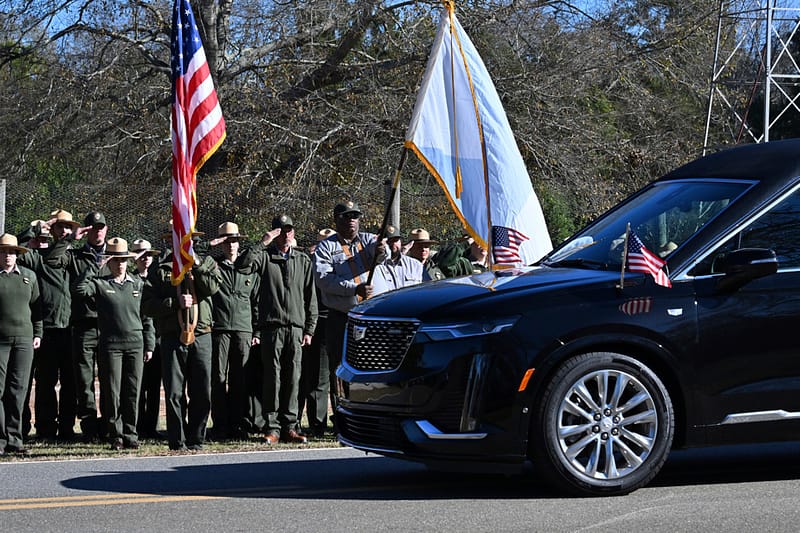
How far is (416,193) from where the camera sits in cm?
1825

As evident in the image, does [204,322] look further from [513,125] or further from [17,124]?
[17,124]

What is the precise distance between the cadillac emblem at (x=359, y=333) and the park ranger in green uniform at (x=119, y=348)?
4.08 metres

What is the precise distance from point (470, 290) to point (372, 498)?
138 cm

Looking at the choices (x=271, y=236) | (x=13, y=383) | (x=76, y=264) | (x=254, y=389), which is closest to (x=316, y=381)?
(x=254, y=389)

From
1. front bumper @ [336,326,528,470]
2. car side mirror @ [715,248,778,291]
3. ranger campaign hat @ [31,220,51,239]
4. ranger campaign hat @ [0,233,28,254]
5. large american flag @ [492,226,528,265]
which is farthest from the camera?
ranger campaign hat @ [31,220,51,239]

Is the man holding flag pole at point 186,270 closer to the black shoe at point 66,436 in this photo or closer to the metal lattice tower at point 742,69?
the black shoe at point 66,436

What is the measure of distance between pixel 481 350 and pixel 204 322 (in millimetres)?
4399

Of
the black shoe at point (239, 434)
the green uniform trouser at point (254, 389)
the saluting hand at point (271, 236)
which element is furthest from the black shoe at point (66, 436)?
the saluting hand at point (271, 236)

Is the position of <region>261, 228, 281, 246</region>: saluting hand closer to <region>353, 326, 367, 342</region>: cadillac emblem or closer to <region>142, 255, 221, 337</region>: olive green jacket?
<region>142, 255, 221, 337</region>: olive green jacket

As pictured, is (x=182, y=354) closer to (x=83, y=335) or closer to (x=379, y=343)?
(x=83, y=335)

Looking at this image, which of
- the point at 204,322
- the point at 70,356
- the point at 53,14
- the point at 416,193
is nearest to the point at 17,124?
the point at 53,14

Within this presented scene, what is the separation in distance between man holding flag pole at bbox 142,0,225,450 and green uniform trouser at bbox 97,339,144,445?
0.75 metres

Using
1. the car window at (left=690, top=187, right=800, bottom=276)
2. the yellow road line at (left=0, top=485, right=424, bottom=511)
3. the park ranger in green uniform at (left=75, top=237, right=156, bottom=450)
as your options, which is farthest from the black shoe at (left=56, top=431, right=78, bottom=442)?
the car window at (left=690, top=187, right=800, bottom=276)

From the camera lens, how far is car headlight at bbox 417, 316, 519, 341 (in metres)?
7.26
